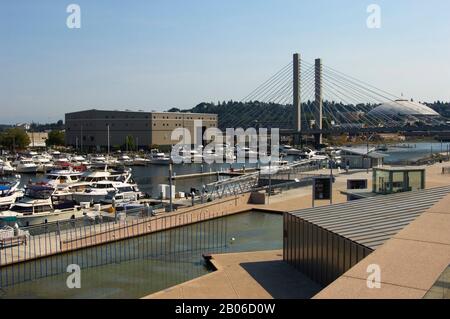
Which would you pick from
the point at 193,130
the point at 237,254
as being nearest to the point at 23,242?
the point at 237,254

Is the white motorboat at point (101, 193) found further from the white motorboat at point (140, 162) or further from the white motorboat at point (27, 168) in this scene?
the white motorboat at point (140, 162)

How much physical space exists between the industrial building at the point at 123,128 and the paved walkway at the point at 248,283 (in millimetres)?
55615

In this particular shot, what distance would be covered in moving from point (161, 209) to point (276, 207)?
4.68m

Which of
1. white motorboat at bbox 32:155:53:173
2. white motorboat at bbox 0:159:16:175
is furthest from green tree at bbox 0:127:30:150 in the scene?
white motorboat at bbox 0:159:16:175

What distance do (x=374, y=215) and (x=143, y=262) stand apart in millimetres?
6043

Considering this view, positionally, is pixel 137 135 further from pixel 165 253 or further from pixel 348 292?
pixel 348 292

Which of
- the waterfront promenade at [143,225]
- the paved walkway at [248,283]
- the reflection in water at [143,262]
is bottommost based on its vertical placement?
the reflection in water at [143,262]

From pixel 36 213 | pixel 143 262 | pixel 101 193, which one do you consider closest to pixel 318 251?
pixel 143 262

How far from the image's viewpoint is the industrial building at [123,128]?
224ft

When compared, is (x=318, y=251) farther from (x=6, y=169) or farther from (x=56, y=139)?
(x=56, y=139)

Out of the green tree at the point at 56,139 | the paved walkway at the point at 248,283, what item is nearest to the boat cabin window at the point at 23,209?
the paved walkway at the point at 248,283

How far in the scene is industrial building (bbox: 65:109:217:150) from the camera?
68.2m

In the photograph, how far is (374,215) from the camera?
1090cm

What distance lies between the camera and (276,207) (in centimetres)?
2128
